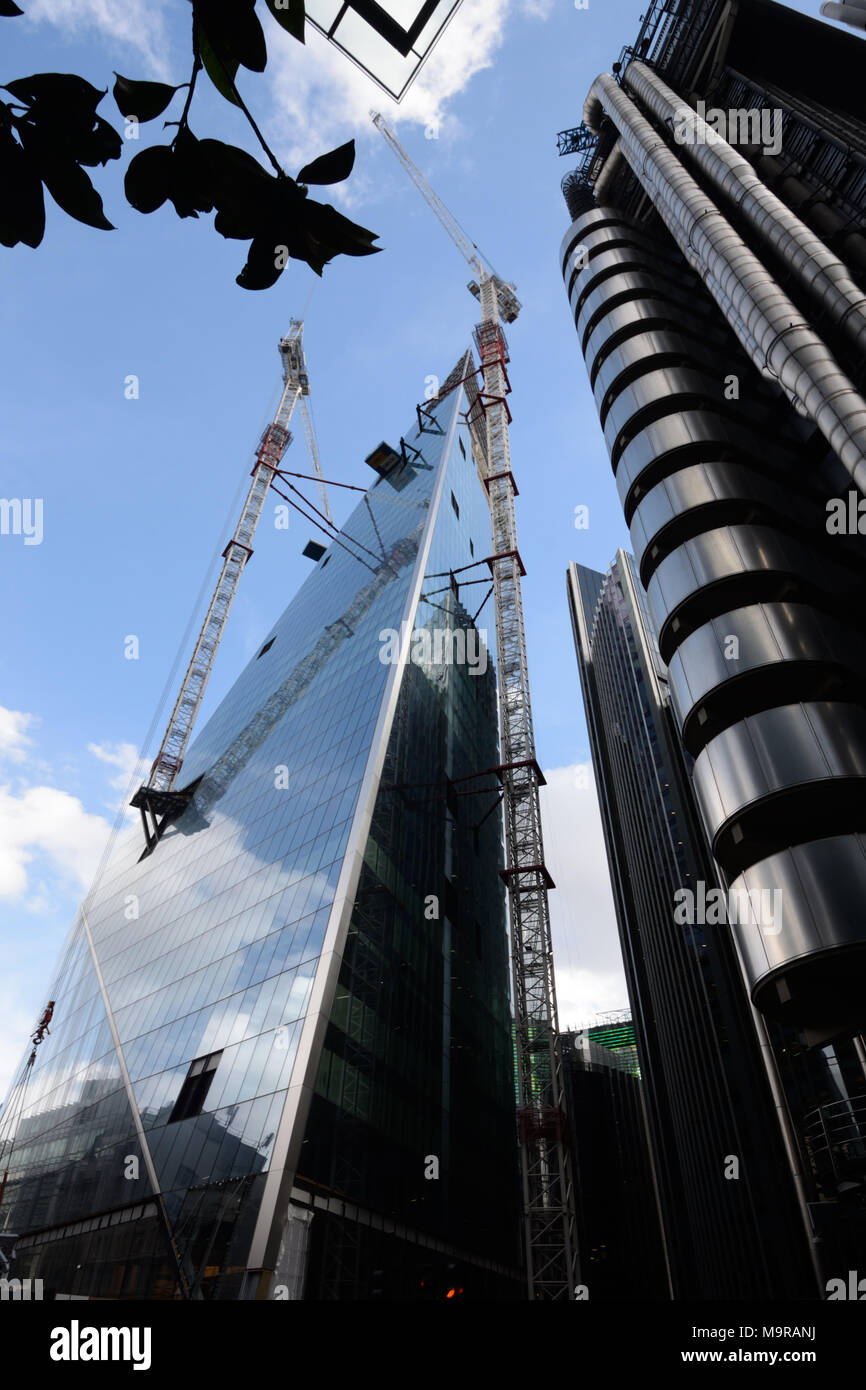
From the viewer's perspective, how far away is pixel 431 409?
94.2m

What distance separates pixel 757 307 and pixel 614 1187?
85.9 m

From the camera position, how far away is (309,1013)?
27.7 meters

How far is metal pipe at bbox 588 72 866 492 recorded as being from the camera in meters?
19.8

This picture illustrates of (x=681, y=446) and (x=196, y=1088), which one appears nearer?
(x=681, y=446)

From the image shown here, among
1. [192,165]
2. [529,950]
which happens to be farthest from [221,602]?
[192,165]

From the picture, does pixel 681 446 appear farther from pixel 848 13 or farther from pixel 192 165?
pixel 192 165

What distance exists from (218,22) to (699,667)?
23751mm

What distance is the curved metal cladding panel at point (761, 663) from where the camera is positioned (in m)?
22.5

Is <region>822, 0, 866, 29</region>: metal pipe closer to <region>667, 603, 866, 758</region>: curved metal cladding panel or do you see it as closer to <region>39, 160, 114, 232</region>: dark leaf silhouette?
<region>667, 603, 866, 758</region>: curved metal cladding panel

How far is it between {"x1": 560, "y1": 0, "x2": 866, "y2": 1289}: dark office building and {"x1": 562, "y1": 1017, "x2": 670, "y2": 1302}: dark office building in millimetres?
48336

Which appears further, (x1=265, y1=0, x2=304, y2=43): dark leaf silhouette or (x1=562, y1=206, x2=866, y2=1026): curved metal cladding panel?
(x1=562, y1=206, x2=866, y2=1026): curved metal cladding panel

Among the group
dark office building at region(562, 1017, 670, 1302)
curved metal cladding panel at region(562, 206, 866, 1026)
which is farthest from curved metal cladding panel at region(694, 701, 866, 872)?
dark office building at region(562, 1017, 670, 1302)
